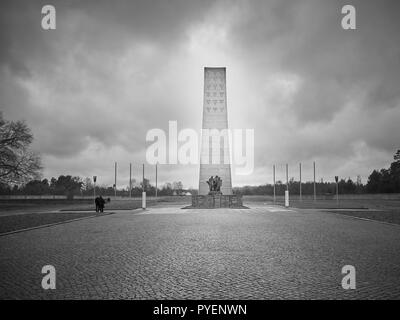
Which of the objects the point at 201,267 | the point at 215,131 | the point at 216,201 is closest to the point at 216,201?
the point at 216,201

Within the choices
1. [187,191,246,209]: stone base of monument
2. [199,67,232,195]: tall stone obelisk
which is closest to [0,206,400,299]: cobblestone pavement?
[187,191,246,209]: stone base of monument

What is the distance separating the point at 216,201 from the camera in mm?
35688

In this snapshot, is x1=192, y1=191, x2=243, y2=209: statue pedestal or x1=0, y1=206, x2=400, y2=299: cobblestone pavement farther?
x1=192, y1=191, x2=243, y2=209: statue pedestal

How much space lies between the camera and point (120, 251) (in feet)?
25.2

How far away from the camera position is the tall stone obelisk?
44.2 m

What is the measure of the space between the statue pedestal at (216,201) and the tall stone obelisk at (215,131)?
29.9 ft

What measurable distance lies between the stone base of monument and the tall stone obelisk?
29.9 ft

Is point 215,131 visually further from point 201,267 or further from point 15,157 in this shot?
point 201,267

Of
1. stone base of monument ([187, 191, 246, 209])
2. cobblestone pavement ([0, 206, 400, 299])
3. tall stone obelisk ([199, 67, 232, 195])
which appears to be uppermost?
tall stone obelisk ([199, 67, 232, 195])

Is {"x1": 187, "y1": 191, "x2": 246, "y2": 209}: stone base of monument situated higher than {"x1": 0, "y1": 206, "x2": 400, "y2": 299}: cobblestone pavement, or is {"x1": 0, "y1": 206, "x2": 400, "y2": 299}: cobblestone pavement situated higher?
{"x1": 0, "y1": 206, "x2": 400, "y2": 299}: cobblestone pavement

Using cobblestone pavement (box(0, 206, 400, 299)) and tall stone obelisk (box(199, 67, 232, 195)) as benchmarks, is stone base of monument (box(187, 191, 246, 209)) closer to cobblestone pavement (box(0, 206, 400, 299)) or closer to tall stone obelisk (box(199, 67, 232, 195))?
tall stone obelisk (box(199, 67, 232, 195))

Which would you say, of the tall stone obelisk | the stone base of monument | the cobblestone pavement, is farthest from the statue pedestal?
the cobblestone pavement
